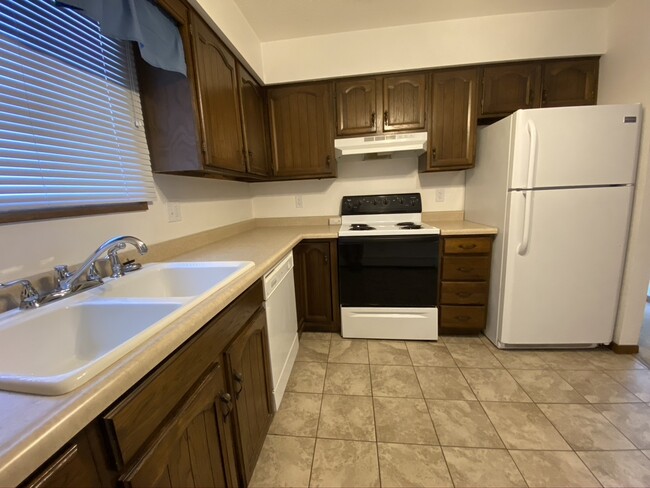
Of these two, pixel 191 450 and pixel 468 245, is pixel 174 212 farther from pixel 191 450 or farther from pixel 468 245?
pixel 468 245

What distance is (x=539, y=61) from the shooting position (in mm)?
2039

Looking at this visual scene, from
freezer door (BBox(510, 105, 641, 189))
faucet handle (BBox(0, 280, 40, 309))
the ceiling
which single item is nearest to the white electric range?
freezer door (BBox(510, 105, 641, 189))

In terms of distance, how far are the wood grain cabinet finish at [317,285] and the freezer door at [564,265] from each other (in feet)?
4.13

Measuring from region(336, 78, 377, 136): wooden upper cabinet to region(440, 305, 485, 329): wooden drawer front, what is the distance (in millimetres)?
1594

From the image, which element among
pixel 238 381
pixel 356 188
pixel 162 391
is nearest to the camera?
pixel 162 391

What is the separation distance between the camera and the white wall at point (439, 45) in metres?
1.96

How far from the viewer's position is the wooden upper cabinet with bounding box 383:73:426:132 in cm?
213

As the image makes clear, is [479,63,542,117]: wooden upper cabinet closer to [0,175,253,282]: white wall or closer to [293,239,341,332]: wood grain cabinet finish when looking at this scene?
[293,239,341,332]: wood grain cabinet finish

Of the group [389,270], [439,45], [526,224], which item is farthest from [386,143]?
[526,224]

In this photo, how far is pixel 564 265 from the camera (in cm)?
183

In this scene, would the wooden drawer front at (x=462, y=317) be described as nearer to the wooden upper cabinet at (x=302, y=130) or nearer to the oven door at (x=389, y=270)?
the oven door at (x=389, y=270)

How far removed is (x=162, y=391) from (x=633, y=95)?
2.92 m

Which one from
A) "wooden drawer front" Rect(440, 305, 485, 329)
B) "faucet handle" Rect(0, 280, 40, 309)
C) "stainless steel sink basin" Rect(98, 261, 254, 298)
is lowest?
"wooden drawer front" Rect(440, 305, 485, 329)

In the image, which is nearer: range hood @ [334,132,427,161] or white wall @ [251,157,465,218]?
range hood @ [334,132,427,161]
